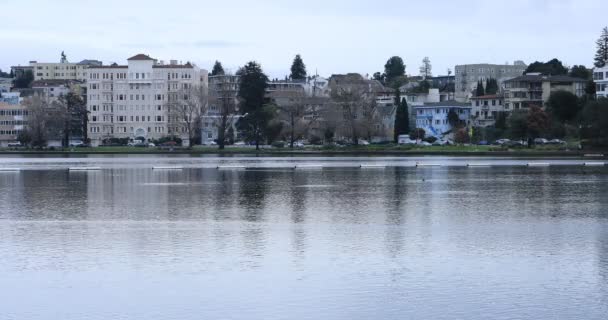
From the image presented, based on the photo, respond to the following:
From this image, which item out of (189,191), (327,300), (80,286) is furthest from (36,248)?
(189,191)

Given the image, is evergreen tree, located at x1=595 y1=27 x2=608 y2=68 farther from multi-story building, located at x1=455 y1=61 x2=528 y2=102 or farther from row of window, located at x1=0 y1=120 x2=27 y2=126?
row of window, located at x1=0 y1=120 x2=27 y2=126

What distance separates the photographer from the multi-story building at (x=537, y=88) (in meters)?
121

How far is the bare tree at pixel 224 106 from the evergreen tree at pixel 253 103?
1.80 m

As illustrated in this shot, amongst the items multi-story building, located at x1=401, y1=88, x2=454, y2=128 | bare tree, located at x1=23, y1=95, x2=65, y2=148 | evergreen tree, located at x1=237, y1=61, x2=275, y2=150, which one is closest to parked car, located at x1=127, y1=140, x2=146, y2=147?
bare tree, located at x1=23, y1=95, x2=65, y2=148

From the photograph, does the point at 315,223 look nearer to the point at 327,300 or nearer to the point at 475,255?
the point at 475,255

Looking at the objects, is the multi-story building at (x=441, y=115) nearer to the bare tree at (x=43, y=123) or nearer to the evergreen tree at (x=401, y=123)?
the evergreen tree at (x=401, y=123)

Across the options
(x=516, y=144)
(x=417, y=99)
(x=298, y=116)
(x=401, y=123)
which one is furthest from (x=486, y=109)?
(x=298, y=116)

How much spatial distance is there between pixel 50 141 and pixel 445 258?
4617 inches

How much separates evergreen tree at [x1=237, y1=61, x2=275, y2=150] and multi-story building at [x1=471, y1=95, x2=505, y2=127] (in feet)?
109

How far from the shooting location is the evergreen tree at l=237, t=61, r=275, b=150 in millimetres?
106688

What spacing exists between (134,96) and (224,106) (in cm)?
2928

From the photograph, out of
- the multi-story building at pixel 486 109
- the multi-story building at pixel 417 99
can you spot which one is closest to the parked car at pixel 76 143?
the multi-story building at pixel 417 99

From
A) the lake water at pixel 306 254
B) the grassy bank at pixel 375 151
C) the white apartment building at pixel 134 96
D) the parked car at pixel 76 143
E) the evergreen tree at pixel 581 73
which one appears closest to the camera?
the lake water at pixel 306 254

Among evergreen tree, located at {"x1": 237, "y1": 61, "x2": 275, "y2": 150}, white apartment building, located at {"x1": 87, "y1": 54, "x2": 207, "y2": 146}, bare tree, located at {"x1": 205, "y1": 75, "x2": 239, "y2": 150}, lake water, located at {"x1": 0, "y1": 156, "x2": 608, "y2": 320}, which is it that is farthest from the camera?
white apartment building, located at {"x1": 87, "y1": 54, "x2": 207, "y2": 146}
